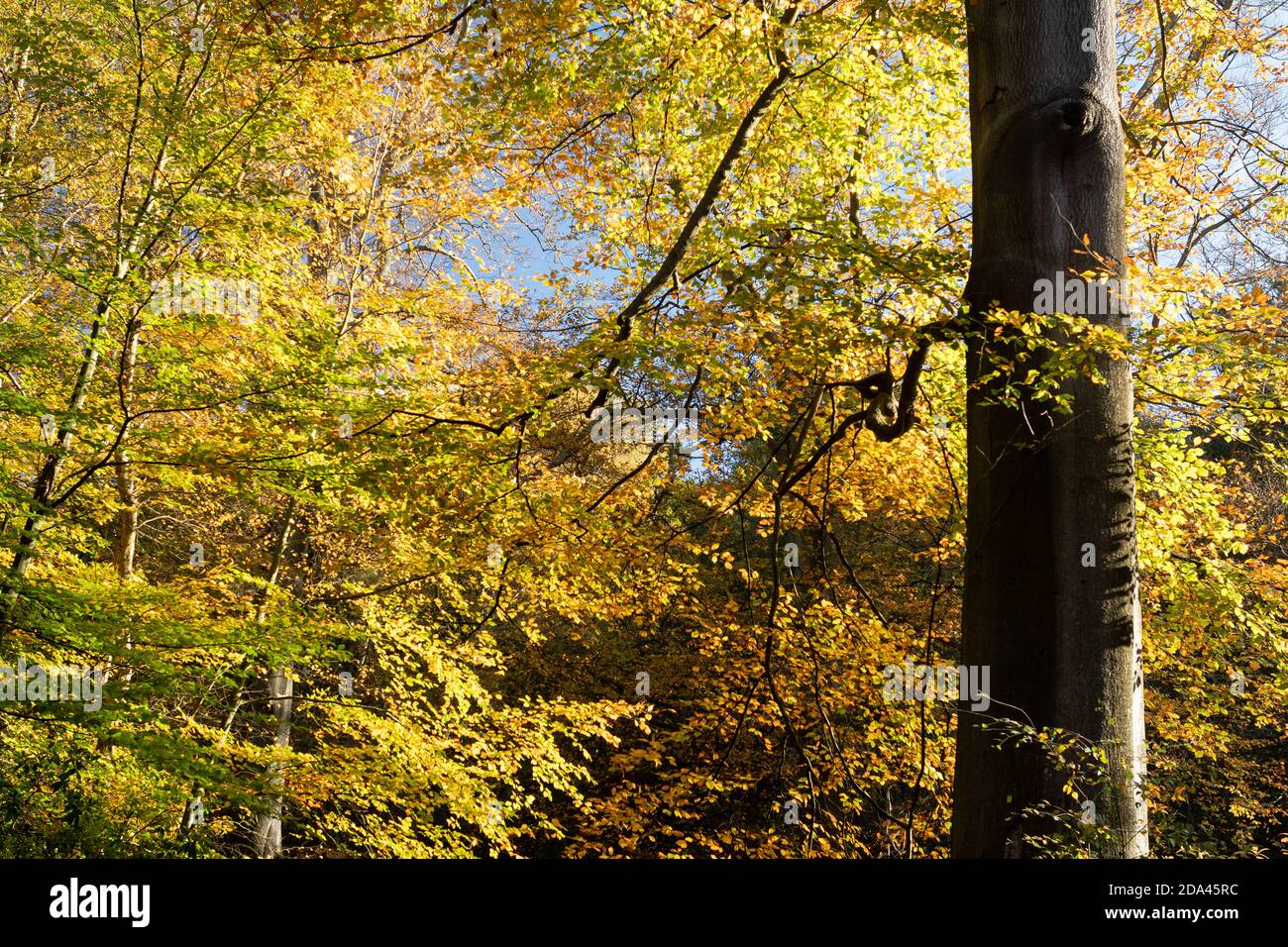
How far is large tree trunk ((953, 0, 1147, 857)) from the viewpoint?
3.23 m

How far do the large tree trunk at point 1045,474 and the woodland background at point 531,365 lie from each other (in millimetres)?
193

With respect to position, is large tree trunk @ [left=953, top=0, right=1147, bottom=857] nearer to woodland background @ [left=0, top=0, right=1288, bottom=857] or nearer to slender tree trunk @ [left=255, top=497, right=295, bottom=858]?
woodland background @ [left=0, top=0, right=1288, bottom=857]

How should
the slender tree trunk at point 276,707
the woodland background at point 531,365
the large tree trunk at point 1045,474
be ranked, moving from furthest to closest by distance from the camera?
the slender tree trunk at point 276,707, the woodland background at point 531,365, the large tree trunk at point 1045,474

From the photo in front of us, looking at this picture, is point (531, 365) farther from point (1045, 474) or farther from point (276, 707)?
point (276, 707)

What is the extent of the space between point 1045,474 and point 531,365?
17.6 feet

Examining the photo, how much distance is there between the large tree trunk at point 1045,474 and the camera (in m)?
3.23

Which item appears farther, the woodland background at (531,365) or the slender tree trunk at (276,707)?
the slender tree trunk at (276,707)

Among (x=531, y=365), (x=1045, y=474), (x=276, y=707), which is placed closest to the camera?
(x=1045, y=474)

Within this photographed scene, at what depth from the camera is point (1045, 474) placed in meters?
3.49

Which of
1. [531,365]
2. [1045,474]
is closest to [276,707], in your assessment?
[531,365]

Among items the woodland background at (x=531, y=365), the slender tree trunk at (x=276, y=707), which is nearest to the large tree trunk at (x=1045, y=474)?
the woodland background at (x=531, y=365)

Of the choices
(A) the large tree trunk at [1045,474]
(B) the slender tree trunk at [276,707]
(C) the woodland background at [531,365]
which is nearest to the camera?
(A) the large tree trunk at [1045,474]

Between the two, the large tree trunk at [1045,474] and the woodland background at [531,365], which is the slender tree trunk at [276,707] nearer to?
the woodland background at [531,365]
